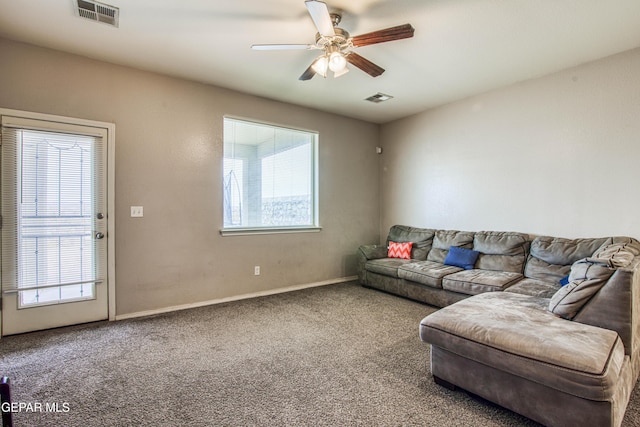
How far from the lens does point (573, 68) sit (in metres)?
3.38

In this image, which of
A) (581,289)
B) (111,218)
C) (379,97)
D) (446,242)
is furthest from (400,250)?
(111,218)

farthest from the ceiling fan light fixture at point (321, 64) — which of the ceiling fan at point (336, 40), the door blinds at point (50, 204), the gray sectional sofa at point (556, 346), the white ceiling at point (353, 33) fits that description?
the door blinds at point (50, 204)

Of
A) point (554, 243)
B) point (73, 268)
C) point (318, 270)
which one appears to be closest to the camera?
point (73, 268)

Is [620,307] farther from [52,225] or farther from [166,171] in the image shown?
[52,225]

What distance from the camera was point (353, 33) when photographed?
276 centimetres

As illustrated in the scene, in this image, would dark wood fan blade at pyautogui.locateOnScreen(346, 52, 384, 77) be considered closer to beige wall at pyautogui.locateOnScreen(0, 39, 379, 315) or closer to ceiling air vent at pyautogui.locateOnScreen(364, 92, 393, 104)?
ceiling air vent at pyautogui.locateOnScreen(364, 92, 393, 104)

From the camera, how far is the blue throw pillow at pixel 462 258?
3879mm

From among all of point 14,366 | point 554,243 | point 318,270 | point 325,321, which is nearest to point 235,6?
point 325,321

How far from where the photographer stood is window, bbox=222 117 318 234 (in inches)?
161

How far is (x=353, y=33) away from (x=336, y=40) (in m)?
0.43

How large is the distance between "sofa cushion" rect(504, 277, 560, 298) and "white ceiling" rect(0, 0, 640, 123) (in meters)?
2.36

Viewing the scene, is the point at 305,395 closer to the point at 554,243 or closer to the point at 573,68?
the point at 554,243

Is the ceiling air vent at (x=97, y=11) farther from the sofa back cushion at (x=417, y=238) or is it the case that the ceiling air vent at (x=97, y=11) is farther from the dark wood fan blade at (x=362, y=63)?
the sofa back cushion at (x=417, y=238)

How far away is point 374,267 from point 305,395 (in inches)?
105
